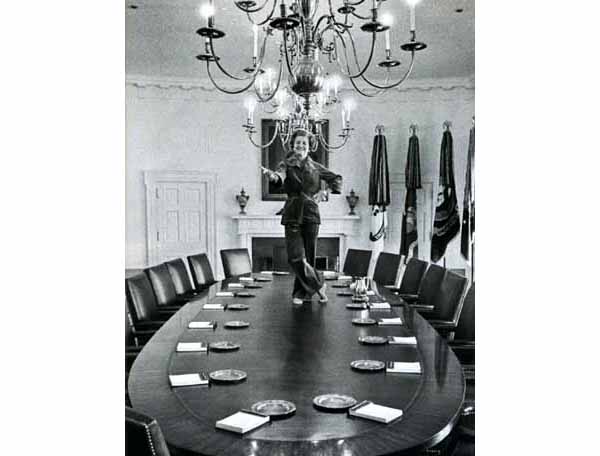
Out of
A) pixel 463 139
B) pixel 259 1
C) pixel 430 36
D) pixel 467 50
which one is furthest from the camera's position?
pixel 463 139

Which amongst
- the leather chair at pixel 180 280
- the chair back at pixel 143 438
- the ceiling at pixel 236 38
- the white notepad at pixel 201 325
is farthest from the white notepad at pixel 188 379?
the ceiling at pixel 236 38

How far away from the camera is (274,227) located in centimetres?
764

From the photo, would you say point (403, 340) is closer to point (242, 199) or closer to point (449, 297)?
point (449, 297)

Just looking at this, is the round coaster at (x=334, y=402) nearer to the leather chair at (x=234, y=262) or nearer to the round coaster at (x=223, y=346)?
the round coaster at (x=223, y=346)

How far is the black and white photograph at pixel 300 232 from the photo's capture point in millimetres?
1596

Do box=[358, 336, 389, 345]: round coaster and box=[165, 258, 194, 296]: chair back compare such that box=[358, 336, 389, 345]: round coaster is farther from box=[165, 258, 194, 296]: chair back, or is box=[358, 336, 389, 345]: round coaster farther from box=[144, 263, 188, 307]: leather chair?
box=[165, 258, 194, 296]: chair back

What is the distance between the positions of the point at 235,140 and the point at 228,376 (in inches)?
237

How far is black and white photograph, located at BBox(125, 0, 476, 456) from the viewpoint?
5.24 ft
